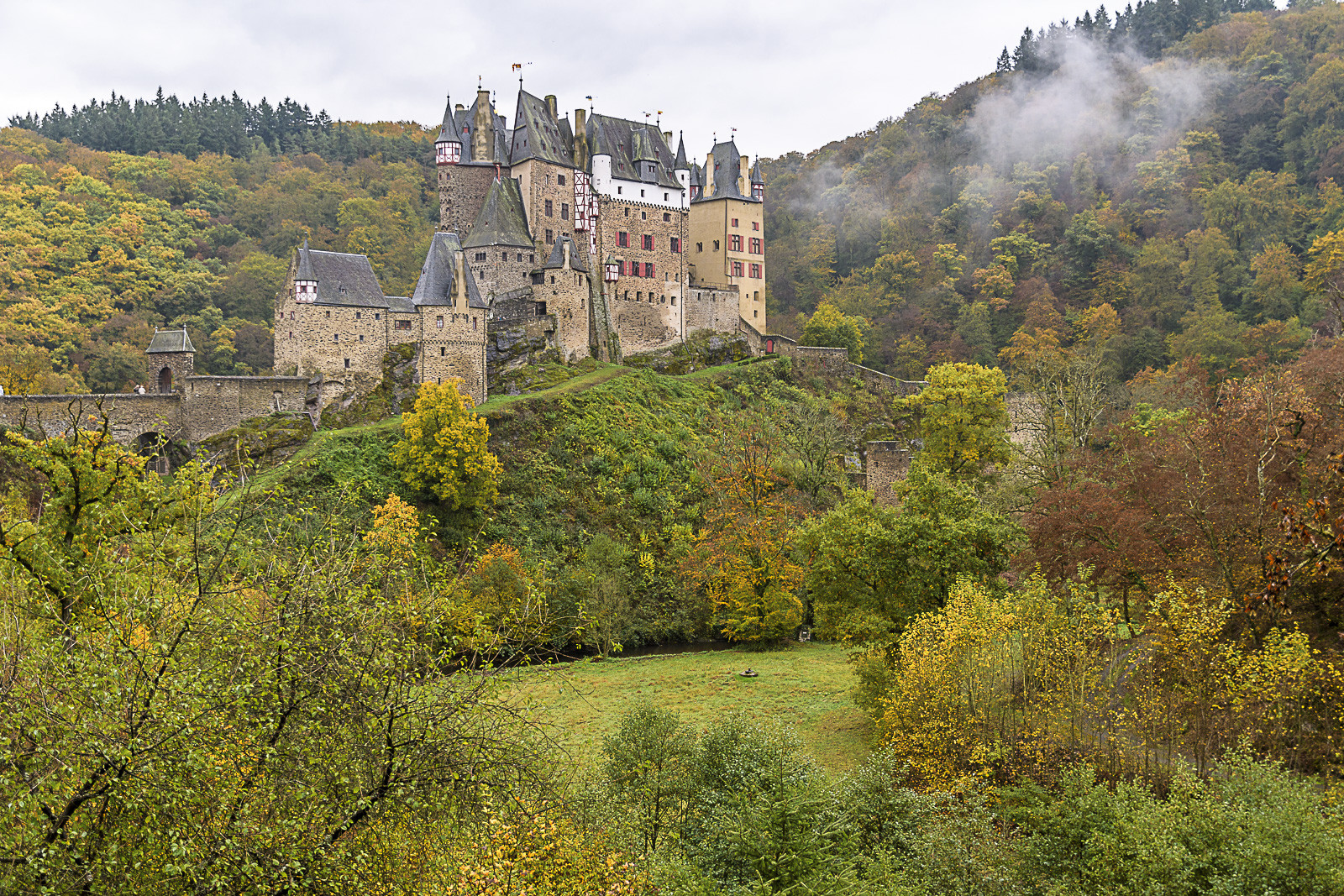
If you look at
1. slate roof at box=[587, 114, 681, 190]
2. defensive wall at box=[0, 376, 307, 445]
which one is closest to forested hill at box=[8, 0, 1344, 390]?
defensive wall at box=[0, 376, 307, 445]

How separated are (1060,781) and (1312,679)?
4.19 meters

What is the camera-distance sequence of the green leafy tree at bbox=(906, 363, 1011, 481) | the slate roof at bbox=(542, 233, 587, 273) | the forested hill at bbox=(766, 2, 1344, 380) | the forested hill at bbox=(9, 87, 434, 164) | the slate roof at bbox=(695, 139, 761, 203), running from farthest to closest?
the forested hill at bbox=(9, 87, 434, 164), the forested hill at bbox=(766, 2, 1344, 380), the slate roof at bbox=(695, 139, 761, 203), the slate roof at bbox=(542, 233, 587, 273), the green leafy tree at bbox=(906, 363, 1011, 481)

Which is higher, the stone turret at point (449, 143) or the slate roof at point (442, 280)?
the stone turret at point (449, 143)

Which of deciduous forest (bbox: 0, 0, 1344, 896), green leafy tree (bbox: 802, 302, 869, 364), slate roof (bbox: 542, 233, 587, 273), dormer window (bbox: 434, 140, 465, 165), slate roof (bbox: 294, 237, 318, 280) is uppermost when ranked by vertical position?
dormer window (bbox: 434, 140, 465, 165)

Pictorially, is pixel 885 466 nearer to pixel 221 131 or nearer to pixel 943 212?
pixel 943 212

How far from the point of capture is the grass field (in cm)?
2184

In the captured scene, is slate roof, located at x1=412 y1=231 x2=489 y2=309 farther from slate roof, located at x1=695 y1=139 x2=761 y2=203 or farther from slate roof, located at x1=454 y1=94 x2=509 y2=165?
slate roof, located at x1=695 y1=139 x2=761 y2=203

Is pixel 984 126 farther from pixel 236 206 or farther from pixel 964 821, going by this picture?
pixel 964 821

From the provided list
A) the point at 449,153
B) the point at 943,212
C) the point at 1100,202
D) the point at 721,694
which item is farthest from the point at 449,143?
the point at 1100,202

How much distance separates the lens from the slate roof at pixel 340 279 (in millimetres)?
40688

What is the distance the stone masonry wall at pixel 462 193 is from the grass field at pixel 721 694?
971 inches

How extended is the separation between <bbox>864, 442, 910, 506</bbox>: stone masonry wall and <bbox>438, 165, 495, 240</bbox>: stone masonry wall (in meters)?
21.9

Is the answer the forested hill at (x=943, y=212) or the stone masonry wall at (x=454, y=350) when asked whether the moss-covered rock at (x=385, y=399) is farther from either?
the forested hill at (x=943, y=212)

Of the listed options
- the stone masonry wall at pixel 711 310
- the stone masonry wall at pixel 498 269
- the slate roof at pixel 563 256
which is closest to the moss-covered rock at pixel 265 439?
the stone masonry wall at pixel 498 269
